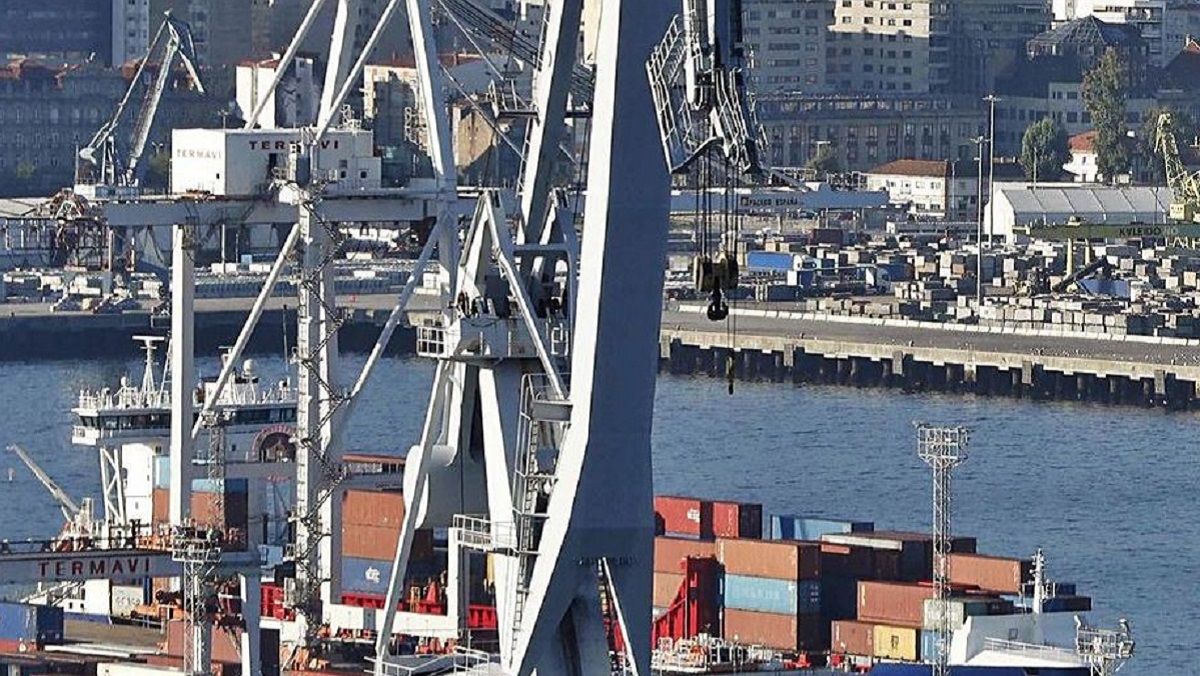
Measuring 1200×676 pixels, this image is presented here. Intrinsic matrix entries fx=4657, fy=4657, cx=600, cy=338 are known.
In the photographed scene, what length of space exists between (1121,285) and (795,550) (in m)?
59.1

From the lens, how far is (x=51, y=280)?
95.0 meters

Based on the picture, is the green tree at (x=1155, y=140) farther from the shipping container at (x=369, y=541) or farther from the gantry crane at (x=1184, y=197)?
the shipping container at (x=369, y=541)

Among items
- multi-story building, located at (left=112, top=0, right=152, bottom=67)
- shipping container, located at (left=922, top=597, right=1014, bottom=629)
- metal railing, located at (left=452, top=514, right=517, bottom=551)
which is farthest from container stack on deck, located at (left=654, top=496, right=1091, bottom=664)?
multi-story building, located at (left=112, top=0, right=152, bottom=67)

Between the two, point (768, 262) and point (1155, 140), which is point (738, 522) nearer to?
point (768, 262)

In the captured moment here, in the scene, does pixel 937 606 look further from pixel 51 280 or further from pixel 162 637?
pixel 51 280

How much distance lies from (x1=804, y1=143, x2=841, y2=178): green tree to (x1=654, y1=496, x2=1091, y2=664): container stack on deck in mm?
90561

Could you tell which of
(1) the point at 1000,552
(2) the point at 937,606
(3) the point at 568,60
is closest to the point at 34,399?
(1) the point at 1000,552

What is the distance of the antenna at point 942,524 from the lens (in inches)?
1219

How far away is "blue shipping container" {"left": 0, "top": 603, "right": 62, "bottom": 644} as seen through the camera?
3569 centimetres

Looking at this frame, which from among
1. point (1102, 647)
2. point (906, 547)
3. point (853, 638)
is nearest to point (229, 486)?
point (853, 638)

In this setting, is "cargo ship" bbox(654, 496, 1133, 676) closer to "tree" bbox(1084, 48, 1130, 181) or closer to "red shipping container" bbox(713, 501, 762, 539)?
"red shipping container" bbox(713, 501, 762, 539)

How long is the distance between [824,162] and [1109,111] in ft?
26.5

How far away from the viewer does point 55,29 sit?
5561 inches

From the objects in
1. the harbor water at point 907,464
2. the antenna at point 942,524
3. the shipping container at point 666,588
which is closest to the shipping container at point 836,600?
the shipping container at point 666,588
